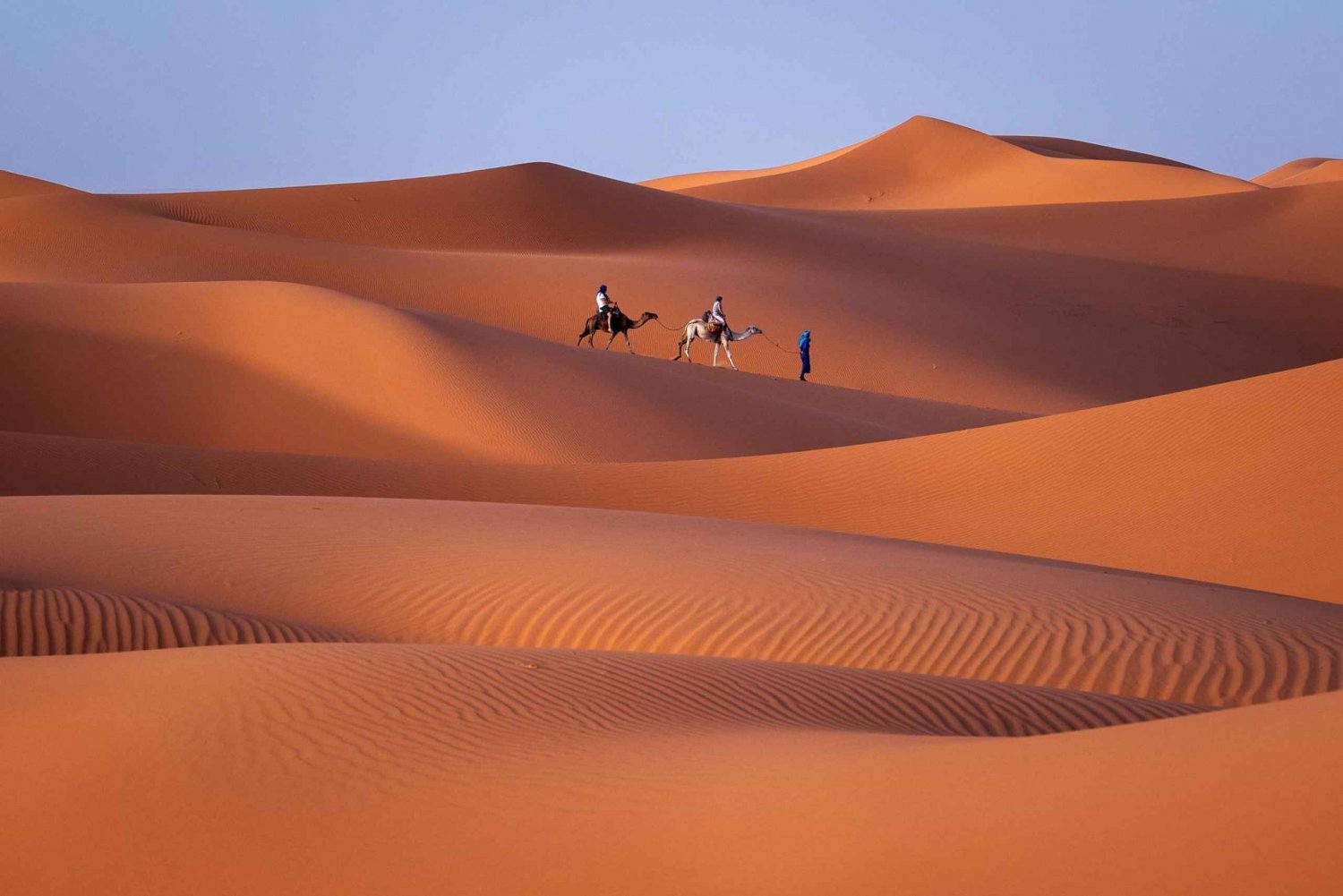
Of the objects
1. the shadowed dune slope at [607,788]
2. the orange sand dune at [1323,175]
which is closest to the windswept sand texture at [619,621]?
the shadowed dune slope at [607,788]

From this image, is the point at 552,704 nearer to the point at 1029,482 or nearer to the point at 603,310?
the point at 1029,482

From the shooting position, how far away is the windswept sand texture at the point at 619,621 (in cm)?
369

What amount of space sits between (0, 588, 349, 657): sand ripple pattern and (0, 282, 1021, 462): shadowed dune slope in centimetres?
1123

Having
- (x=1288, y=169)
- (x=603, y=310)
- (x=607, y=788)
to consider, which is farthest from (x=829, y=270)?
(x=1288, y=169)

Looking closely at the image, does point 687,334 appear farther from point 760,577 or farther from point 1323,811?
point 1323,811

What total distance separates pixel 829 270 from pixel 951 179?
40534mm

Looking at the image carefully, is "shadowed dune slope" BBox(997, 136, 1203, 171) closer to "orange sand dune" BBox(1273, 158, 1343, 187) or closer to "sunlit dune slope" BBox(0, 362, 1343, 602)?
"orange sand dune" BBox(1273, 158, 1343, 187)

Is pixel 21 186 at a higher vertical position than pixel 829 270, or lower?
lower

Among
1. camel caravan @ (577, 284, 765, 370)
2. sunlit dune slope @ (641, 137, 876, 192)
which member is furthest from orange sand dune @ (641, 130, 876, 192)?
camel caravan @ (577, 284, 765, 370)

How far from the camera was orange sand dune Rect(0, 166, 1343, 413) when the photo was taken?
34.7m

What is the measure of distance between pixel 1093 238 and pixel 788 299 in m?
18.2

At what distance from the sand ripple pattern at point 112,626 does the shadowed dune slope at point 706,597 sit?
0.09 meters

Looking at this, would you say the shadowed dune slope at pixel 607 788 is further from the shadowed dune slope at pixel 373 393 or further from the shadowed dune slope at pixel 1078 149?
the shadowed dune slope at pixel 1078 149

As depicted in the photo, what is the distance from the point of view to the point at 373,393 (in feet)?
69.8
